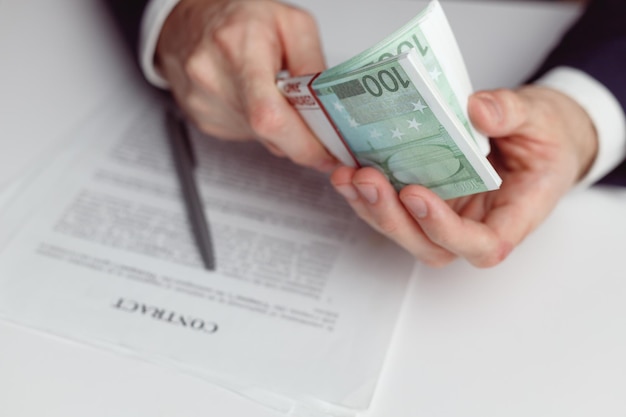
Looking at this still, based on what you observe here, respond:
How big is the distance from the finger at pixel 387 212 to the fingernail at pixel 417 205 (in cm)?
2

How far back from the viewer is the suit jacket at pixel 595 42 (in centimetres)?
68

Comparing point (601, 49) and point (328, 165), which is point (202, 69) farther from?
point (601, 49)

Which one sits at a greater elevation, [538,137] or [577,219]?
[538,137]

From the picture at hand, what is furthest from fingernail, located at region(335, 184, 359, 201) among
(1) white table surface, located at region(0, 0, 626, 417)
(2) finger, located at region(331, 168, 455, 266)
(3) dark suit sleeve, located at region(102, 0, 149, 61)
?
(3) dark suit sleeve, located at region(102, 0, 149, 61)

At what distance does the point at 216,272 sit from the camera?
0.61 m

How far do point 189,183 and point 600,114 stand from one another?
18.1 inches

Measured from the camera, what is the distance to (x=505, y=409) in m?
0.49

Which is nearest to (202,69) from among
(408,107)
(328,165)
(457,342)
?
(328,165)

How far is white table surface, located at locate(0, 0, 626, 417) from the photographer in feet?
1.62

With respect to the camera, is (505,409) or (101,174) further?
(101,174)

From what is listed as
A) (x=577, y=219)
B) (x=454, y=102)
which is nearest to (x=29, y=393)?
(x=454, y=102)

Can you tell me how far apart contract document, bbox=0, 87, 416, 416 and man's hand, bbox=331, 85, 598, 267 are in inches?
3.1

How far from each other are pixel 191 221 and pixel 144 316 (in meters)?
0.13

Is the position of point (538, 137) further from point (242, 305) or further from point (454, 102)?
point (242, 305)
